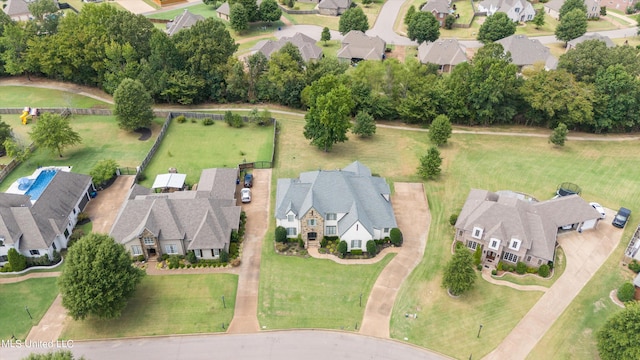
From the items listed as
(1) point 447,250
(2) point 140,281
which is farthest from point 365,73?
(2) point 140,281

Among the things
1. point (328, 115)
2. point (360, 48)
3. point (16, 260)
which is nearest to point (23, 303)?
point (16, 260)

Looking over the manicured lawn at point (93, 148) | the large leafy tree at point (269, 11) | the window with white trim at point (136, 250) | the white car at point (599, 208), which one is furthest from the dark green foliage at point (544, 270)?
the large leafy tree at point (269, 11)

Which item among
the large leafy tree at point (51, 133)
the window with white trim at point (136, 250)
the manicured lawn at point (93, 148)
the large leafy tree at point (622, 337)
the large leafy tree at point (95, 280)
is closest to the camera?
the large leafy tree at point (622, 337)

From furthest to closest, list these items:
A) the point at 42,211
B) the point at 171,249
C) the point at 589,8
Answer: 1. the point at 589,8
2. the point at 42,211
3. the point at 171,249

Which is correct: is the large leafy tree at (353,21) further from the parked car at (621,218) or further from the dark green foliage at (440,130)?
the parked car at (621,218)

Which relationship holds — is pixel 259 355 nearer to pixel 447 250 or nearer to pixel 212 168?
pixel 447 250

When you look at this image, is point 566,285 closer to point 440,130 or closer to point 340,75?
Answer: point 440,130
